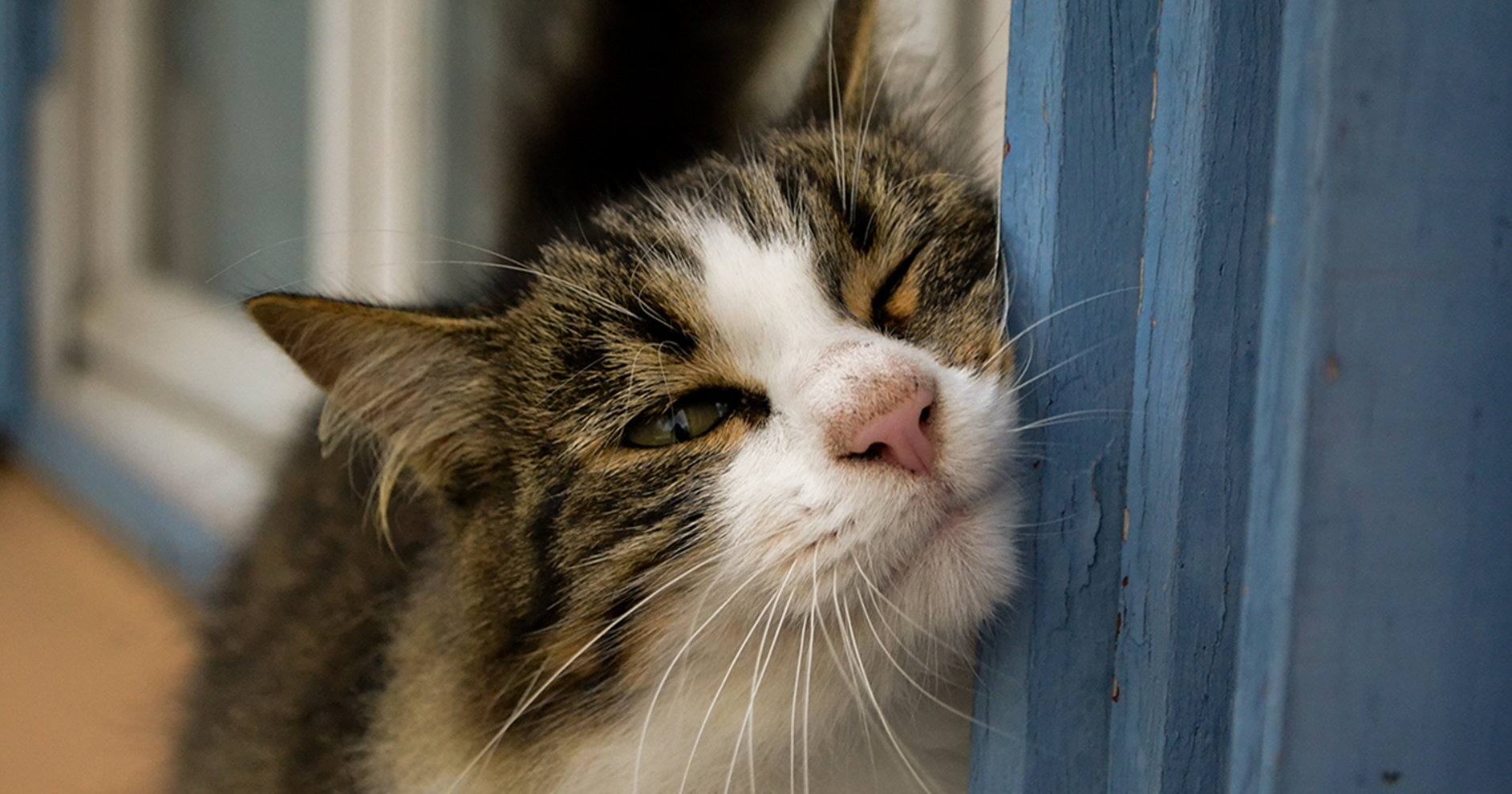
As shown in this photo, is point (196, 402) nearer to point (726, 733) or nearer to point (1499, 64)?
point (726, 733)

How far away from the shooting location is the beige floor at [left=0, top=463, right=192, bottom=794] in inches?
66.2

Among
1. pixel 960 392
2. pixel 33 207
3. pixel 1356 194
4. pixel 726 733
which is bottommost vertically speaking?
pixel 726 733

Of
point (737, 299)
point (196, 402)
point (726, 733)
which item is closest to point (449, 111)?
point (196, 402)

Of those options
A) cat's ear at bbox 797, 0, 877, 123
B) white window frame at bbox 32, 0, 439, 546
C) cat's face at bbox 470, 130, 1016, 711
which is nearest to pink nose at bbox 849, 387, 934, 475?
cat's face at bbox 470, 130, 1016, 711

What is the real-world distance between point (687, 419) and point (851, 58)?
34 centimetres

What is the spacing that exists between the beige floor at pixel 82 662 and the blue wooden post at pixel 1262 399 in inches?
52.4

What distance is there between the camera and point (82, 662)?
1.97 metres

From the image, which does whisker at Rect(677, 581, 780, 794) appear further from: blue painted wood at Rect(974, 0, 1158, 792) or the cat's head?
blue painted wood at Rect(974, 0, 1158, 792)

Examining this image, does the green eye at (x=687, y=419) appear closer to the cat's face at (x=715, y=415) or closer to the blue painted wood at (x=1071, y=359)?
the cat's face at (x=715, y=415)

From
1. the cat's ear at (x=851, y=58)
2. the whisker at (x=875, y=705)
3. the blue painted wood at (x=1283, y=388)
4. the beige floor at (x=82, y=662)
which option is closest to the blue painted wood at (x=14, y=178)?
the beige floor at (x=82, y=662)

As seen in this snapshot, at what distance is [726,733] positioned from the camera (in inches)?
31.6

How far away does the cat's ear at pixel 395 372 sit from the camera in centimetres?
84

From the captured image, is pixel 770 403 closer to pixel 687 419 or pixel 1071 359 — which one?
pixel 687 419

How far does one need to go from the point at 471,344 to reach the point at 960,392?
40 centimetres
